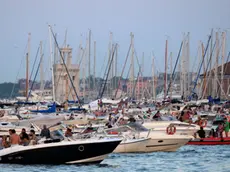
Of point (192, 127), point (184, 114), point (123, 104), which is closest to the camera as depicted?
point (192, 127)

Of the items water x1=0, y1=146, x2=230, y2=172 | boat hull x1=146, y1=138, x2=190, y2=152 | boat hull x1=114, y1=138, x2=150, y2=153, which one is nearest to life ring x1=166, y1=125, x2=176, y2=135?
water x1=0, y1=146, x2=230, y2=172

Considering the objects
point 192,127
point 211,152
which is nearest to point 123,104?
point 192,127

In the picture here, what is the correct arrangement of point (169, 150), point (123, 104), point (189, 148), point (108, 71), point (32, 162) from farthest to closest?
point (108, 71), point (123, 104), point (189, 148), point (169, 150), point (32, 162)

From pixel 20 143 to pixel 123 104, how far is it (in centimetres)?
5786

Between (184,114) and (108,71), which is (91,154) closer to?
(184,114)

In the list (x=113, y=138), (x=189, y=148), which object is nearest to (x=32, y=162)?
(x=113, y=138)

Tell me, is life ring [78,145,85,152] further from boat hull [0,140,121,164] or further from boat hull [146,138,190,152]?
boat hull [146,138,190,152]

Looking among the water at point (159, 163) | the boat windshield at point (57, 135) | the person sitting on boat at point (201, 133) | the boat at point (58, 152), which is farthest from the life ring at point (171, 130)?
the boat windshield at point (57, 135)

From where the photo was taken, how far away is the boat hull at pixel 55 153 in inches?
1263

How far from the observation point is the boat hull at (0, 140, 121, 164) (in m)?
32.1

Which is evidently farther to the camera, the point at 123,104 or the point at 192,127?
the point at 123,104

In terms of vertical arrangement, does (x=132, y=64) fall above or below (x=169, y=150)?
above

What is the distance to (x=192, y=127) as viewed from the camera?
48.2m

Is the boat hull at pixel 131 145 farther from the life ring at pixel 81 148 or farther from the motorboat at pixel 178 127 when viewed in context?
the motorboat at pixel 178 127
